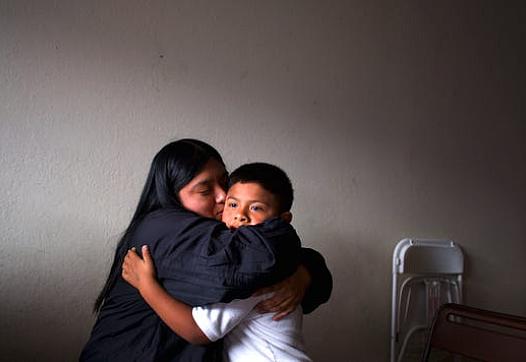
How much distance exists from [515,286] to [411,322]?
853mm

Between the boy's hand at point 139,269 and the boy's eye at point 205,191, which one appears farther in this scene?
the boy's eye at point 205,191

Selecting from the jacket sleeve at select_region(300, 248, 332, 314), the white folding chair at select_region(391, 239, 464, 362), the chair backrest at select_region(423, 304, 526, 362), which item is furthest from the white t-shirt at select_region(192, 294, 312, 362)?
the white folding chair at select_region(391, 239, 464, 362)

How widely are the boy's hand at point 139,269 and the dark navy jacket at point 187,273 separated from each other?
0.05 feet

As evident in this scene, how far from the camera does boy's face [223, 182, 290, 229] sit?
101cm

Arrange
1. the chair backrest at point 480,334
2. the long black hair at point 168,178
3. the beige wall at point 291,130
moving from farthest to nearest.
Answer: the chair backrest at point 480,334 → the beige wall at point 291,130 → the long black hair at point 168,178

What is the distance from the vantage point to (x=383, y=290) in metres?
2.06

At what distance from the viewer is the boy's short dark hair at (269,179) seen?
40.8 inches

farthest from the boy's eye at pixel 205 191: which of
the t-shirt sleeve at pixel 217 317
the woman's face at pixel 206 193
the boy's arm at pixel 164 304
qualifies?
the t-shirt sleeve at pixel 217 317

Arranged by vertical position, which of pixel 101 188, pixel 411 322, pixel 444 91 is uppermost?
pixel 444 91

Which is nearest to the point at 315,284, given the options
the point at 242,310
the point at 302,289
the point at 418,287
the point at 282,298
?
the point at 302,289

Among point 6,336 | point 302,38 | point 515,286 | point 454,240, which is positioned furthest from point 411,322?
point 6,336

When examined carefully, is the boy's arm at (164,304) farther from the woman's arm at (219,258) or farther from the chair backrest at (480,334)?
the chair backrest at (480,334)

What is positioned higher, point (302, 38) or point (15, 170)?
point (302, 38)

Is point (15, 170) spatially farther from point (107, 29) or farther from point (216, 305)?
point (216, 305)
